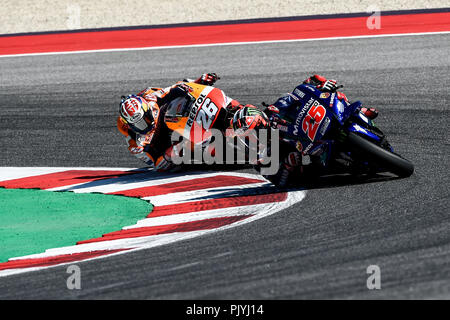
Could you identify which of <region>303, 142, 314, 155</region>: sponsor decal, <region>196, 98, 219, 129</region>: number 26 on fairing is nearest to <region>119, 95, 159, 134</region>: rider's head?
<region>196, 98, 219, 129</region>: number 26 on fairing

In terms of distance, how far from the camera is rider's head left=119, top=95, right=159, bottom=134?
9.75m

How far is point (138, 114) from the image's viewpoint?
9750 mm

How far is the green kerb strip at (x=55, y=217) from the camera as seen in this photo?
7.63 meters

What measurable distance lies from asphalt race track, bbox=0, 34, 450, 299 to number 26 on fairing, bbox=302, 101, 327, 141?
626 millimetres

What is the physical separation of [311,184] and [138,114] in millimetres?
2429

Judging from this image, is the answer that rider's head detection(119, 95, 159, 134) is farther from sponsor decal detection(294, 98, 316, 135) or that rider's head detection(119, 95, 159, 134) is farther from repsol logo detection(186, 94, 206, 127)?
sponsor decal detection(294, 98, 316, 135)

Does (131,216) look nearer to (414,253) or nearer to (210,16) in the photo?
(414,253)

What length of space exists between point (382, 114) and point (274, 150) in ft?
11.7

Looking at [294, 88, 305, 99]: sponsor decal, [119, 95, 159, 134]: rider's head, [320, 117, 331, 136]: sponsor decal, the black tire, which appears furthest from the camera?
[119, 95, 159, 134]: rider's head

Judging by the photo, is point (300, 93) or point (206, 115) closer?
point (300, 93)

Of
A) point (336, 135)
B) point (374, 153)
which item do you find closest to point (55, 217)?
point (336, 135)

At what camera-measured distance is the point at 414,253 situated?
557cm

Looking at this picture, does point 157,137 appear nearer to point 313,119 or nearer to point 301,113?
point 301,113
